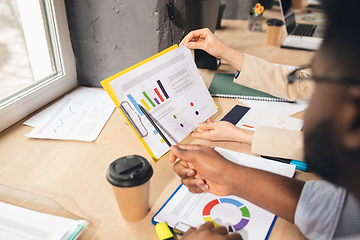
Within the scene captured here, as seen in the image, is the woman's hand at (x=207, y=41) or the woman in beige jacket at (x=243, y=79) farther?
the woman's hand at (x=207, y=41)

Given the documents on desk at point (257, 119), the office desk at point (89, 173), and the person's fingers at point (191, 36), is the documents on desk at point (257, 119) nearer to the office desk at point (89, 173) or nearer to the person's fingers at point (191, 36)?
the office desk at point (89, 173)

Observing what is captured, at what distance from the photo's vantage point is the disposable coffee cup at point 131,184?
20.9 inches

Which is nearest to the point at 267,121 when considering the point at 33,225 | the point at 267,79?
the point at 267,79

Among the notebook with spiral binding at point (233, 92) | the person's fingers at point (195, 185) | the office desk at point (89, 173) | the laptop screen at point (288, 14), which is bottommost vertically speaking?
the office desk at point (89, 173)

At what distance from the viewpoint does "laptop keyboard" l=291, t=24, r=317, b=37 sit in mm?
1801

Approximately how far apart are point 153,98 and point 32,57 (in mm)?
560

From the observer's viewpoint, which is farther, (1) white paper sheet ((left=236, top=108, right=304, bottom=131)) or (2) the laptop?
(2) the laptop

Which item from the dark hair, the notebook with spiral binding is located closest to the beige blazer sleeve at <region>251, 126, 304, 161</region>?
the notebook with spiral binding

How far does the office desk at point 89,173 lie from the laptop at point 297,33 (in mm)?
995

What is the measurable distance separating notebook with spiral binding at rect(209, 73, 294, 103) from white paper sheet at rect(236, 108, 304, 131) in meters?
0.12

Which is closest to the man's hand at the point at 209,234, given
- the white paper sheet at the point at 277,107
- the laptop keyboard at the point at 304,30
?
the white paper sheet at the point at 277,107

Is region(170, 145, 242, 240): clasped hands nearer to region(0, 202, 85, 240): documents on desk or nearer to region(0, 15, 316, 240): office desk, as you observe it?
region(0, 15, 316, 240): office desk

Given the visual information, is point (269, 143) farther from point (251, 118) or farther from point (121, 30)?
point (121, 30)

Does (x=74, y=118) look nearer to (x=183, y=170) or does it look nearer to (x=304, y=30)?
Answer: (x=183, y=170)
